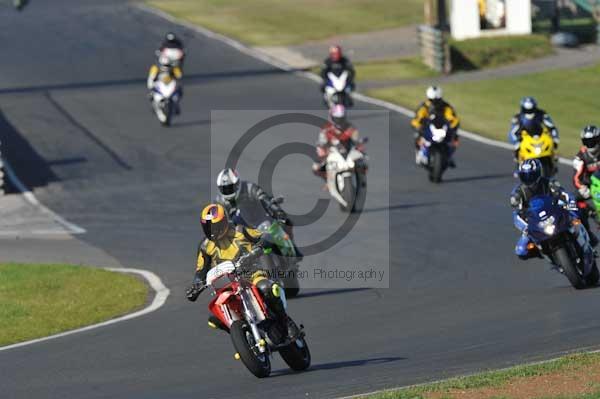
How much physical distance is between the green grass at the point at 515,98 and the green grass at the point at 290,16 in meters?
10.2

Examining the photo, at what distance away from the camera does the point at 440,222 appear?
21297 mm

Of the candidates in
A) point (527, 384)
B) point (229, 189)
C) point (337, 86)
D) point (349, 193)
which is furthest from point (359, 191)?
point (527, 384)

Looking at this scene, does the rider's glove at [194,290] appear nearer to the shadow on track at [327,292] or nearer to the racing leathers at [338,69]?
the shadow on track at [327,292]

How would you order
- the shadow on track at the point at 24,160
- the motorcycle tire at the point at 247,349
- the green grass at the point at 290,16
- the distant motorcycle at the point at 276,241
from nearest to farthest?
1. the motorcycle tire at the point at 247,349
2. the distant motorcycle at the point at 276,241
3. the shadow on track at the point at 24,160
4. the green grass at the point at 290,16

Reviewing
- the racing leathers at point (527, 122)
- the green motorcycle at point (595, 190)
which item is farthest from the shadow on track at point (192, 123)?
the green motorcycle at point (595, 190)

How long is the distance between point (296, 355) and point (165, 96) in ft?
66.9

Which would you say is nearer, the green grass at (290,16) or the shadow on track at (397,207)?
the shadow on track at (397,207)

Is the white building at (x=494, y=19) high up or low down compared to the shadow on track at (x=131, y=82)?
Answer: up

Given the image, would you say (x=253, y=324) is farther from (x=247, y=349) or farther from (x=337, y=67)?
(x=337, y=67)

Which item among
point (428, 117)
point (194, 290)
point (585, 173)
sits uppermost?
point (428, 117)

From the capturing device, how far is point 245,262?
474 inches

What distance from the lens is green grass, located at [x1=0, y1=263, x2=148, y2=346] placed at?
16.4m

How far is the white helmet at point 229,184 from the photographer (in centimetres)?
1484

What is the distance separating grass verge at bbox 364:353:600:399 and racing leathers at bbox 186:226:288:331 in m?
1.72
